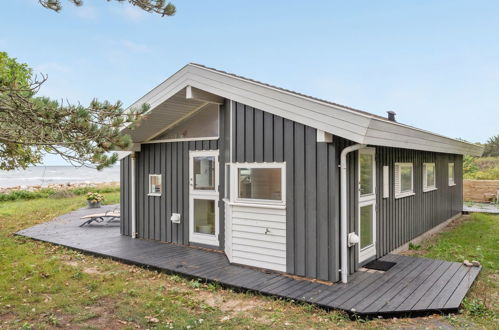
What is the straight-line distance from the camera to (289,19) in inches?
588

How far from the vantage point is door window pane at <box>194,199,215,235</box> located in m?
6.26

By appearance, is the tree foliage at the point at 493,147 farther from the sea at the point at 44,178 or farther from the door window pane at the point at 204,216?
the sea at the point at 44,178

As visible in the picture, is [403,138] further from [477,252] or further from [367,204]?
[477,252]

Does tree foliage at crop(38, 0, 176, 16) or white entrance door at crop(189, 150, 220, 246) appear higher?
tree foliage at crop(38, 0, 176, 16)

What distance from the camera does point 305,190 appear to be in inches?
181

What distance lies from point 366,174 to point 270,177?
1.48 m

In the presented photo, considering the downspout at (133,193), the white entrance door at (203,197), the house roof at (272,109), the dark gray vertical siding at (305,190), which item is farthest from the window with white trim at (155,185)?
the dark gray vertical siding at (305,190)

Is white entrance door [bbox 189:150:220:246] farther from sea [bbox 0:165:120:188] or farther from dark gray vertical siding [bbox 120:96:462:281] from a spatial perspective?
sea [bbox 0:165:120:188]

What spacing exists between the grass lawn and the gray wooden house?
945 millimetres

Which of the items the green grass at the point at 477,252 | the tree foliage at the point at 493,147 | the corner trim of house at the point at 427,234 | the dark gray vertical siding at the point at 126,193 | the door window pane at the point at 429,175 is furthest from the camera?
the tree foliage at the point at 493,147

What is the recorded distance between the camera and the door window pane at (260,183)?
486 centimetres

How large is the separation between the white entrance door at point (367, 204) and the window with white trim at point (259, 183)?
3.90 feet

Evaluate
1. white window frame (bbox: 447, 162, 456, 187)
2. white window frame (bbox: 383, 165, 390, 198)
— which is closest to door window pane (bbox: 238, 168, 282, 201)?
white window frame (bbox: 383, 165, 390, 198)

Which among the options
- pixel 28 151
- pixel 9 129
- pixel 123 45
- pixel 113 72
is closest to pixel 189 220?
pixel 9 129
